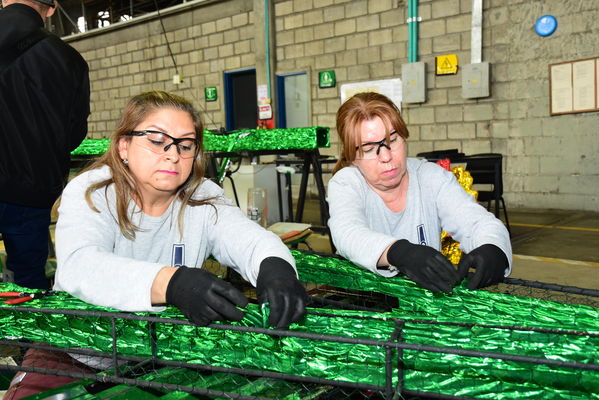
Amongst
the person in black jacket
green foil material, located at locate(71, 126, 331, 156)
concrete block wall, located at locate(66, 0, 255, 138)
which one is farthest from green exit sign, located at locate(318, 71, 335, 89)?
the person in black jacket

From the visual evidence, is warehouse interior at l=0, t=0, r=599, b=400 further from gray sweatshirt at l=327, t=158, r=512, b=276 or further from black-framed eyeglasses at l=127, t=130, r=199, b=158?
black-framed eyeglasses at l=127, t=130, r=199, b=158

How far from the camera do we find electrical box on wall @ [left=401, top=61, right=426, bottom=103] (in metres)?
6.66

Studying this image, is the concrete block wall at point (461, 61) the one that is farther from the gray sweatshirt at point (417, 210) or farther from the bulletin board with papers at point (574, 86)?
the gray sweatshirt at point (417, 210)

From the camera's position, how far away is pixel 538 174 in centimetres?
619

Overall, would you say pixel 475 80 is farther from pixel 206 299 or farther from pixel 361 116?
pixel 206 299

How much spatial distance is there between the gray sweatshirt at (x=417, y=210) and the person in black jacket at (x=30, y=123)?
1.22 m

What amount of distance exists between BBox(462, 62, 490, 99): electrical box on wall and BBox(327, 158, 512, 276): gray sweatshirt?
4.99 meters

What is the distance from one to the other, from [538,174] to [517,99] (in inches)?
37.7

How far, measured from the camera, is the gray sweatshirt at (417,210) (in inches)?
58.8

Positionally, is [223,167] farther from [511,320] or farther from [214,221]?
[511,320]

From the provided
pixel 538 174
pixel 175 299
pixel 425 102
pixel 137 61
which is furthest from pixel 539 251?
pixel 137 61

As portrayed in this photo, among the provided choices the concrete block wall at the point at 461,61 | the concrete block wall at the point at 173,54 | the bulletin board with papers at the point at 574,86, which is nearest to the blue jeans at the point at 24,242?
the concrete block wall at the point at 461,61

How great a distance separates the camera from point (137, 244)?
130cm

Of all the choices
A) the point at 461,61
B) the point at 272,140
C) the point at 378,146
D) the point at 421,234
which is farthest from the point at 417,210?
the point at 461,61
